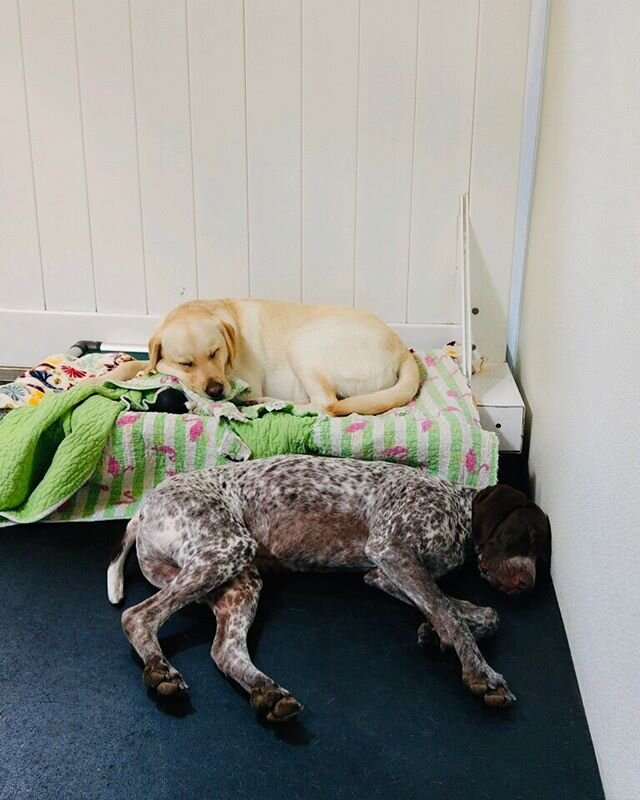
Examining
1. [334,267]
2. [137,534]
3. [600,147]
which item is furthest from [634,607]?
[334,267]

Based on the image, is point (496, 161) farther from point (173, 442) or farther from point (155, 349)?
point (173, 442)

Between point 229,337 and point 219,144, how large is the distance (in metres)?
0.84

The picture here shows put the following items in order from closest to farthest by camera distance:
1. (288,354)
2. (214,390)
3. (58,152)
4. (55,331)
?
(214,390)
(288,354)
(58,152)
(55,331)

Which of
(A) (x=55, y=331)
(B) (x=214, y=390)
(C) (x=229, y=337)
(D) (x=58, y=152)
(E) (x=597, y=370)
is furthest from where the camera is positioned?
(A) (x=55, y=331)

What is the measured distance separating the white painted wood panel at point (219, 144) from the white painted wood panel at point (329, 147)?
10.1 inches

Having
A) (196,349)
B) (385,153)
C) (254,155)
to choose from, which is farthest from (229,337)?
(385,153)

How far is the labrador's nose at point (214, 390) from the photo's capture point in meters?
2.96

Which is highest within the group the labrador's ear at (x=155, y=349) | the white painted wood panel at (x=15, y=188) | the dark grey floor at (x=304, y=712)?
the white painted wood panel at (x=15, y=188)

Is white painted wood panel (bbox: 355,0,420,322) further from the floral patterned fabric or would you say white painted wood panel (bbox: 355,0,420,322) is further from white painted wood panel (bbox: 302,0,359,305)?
the floral patterned fabric

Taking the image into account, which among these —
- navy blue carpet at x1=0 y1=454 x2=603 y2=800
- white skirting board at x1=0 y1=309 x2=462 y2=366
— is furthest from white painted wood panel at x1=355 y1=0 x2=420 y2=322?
navy blue carpet at x1=0 y1=454 x2=603 y2=800

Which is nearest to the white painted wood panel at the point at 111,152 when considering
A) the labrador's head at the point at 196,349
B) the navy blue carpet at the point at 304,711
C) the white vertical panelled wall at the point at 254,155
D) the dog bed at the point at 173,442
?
the white vertical panelled wall at the point at 254,155

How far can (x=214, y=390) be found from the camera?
9.73 feet

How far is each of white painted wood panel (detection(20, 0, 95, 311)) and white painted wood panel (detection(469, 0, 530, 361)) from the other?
5.24 feet

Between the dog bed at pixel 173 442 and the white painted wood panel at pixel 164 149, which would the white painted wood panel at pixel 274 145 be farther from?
the dog bed at pixel 173 442
